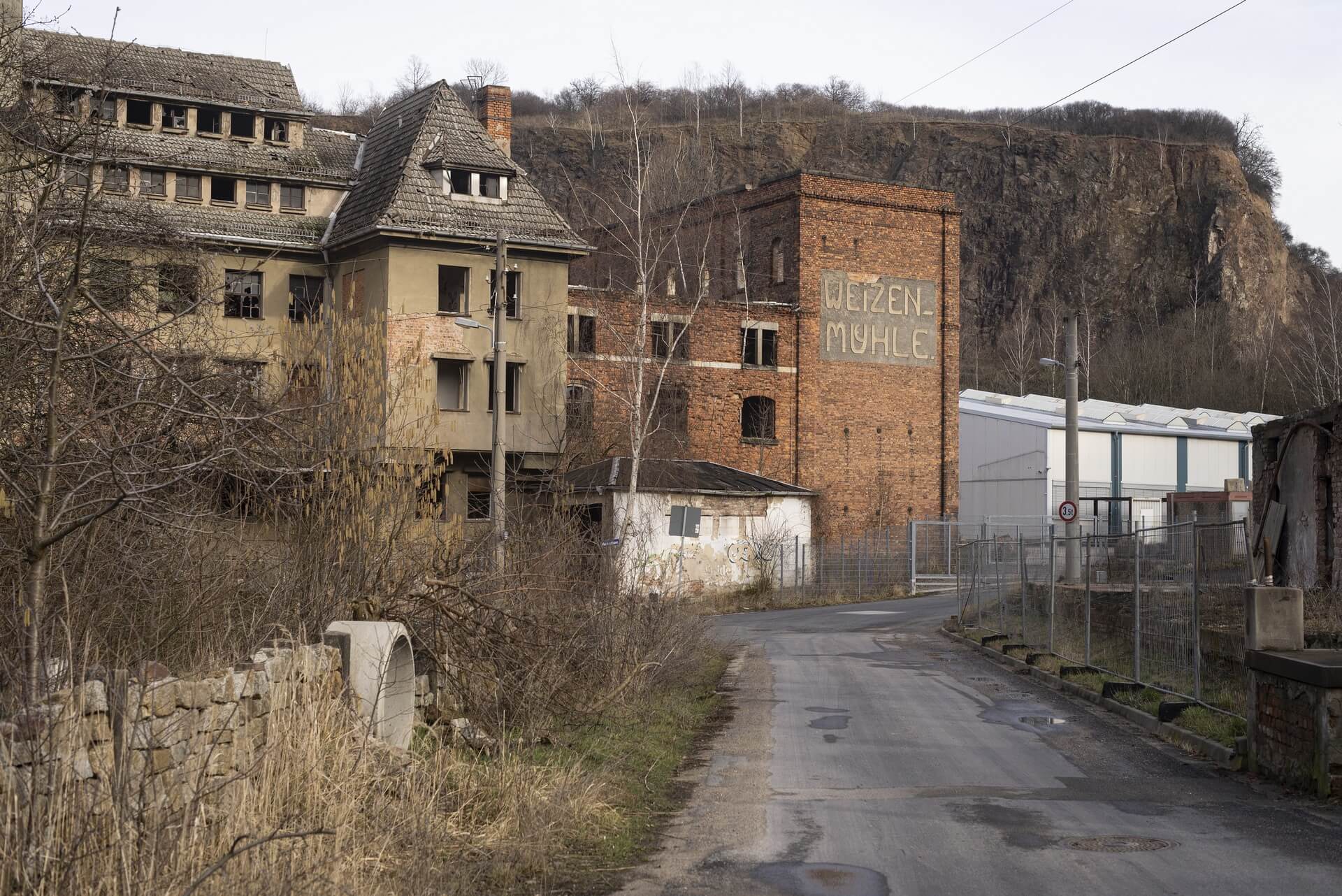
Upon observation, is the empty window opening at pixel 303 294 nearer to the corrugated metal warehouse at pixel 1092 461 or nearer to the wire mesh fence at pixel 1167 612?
the wire mesh fence at pixel 1167 612

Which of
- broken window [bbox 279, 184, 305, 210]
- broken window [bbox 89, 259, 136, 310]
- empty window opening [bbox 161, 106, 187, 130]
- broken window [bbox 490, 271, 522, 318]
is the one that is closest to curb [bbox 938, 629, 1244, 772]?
broken window [bbox 89, 259, 136, 310]

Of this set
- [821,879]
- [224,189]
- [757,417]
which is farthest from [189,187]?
[821,879]

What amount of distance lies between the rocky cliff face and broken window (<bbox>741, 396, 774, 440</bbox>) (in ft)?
253

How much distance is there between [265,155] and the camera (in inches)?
1631

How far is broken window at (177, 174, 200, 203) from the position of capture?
39.6 metres

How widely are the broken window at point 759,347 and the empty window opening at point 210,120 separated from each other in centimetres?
1853

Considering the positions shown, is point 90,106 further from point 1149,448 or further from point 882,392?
point 1149,448

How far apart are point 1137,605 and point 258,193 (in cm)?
3112

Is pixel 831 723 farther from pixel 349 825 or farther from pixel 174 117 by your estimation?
pixel 174 117

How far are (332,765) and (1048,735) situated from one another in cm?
903

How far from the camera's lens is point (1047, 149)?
136 metres

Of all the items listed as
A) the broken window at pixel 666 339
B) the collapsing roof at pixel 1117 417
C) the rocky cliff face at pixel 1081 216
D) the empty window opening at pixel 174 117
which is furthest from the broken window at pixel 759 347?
the rocky cliff face at pixel 1081 216

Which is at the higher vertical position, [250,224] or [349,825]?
[250,224]

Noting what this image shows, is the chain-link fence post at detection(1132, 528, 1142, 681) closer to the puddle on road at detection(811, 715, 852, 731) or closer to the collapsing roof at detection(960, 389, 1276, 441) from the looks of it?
the puddle on road at detection(811, 715, 852, 731)
